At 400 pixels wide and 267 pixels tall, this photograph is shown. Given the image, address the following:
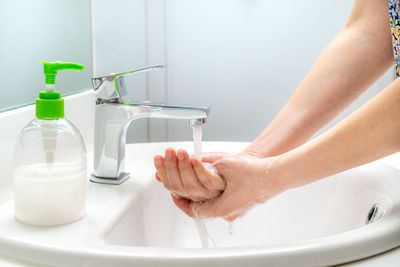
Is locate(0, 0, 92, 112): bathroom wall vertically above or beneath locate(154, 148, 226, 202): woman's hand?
above

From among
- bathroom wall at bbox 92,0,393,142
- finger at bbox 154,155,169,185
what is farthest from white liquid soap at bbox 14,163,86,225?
bathroom wall at bbox 92,0,393,142

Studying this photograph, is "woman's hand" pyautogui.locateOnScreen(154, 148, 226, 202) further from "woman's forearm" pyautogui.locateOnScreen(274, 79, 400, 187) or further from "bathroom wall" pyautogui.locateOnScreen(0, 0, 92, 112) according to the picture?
"bathroom wall" pyautogui.locateOnScreen(0, 0, 92, 112)

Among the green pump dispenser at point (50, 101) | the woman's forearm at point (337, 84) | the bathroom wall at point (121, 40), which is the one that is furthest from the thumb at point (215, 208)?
the bathroom wall at point (121, 40)

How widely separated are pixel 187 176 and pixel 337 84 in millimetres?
266

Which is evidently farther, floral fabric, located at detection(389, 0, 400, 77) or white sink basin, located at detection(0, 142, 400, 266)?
floral fabric, located at detection(389, 0, 400, 77)

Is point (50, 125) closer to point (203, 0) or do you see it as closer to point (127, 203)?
point (127, 203)

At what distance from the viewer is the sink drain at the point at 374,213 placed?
0.56m

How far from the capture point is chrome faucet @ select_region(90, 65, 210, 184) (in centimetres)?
61

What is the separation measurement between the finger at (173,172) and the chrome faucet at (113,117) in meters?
0.07

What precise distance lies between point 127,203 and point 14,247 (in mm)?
181

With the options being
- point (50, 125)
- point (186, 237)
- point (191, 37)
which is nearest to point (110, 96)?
point (50, 125)

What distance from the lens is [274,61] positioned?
131 cm

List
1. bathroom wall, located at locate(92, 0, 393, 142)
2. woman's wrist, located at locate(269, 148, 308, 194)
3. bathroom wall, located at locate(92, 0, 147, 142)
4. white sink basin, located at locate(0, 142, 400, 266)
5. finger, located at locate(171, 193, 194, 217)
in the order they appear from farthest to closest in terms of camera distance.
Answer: bathroom wall, located at locate(92, 0, 393, 142) → bathroom wall, located at locate(92, 0, 147, 142) → finger, located at locate(171, 193, 194, 217) → woman's wrist, located at locate(269, 148, 308, 194) → white sink basin, located at locate(0, 142, 400, 266)

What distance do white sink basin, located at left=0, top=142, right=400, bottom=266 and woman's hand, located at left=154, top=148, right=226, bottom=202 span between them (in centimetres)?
6
